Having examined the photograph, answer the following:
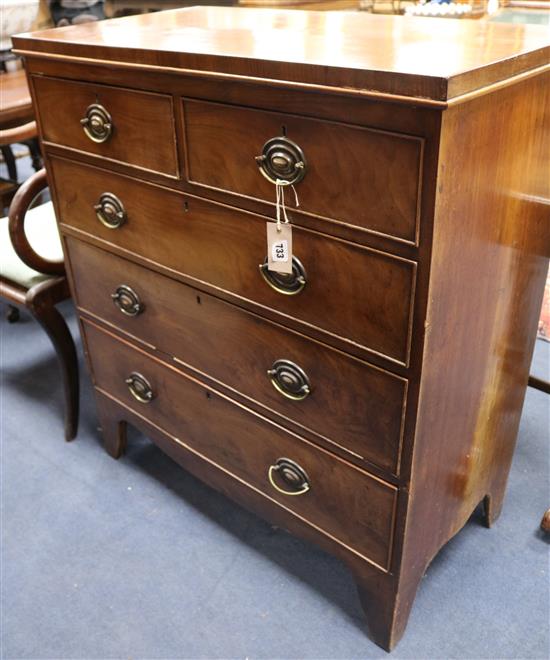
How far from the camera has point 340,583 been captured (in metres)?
1.40

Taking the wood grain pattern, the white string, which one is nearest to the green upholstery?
the white string

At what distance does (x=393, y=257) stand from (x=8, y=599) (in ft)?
3.61

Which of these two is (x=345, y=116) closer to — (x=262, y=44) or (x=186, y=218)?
(x=262, y=44)

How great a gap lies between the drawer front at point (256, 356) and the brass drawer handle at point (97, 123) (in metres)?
0.25

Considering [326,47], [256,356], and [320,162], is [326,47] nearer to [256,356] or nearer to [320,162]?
[320,162]

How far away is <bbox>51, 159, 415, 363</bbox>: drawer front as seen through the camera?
0.92 meters

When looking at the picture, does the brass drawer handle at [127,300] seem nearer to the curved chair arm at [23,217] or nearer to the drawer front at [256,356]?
the drawer front at [256,356]

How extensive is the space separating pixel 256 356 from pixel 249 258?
0.19 m

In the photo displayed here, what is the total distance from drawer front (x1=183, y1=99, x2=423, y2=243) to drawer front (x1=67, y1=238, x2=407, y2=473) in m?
0.23

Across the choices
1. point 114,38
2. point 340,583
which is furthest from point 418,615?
point 114,38

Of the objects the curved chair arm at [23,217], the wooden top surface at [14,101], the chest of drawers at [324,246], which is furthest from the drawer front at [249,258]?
the wooden top surface at [14,101]

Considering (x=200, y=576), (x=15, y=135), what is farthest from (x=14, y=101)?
(x=200, y=576)

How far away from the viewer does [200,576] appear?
4.69 ft

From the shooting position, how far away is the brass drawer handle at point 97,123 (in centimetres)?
116
